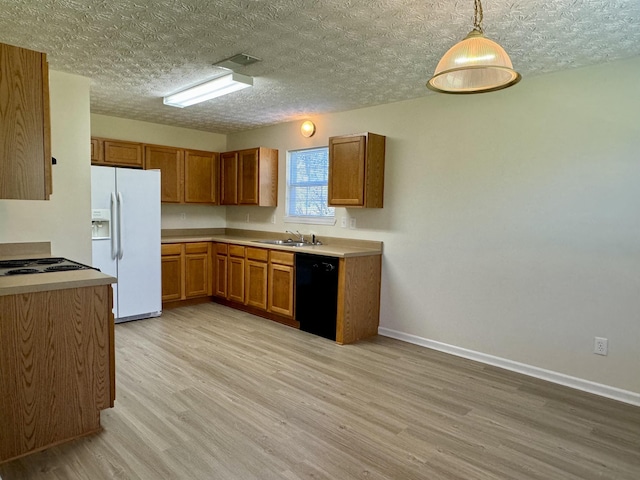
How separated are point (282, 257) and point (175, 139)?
2.51m

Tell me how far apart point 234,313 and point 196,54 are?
311cm

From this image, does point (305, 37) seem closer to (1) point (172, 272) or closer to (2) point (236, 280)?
(2) point (236, 280)

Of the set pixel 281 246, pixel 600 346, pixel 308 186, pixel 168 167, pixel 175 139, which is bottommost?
pixel 600 346

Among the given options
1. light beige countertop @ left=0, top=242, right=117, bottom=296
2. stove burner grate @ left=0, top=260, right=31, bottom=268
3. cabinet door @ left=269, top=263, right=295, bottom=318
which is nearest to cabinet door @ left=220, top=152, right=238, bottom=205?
cabinet door @ left=269, top=263, right=295, bottom=318

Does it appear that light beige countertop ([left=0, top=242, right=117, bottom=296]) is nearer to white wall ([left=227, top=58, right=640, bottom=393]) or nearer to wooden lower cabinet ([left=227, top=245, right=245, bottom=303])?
wooden lower cabinet ([left=227, top=245, right=245, bottom=303])

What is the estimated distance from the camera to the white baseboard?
2.88 metres

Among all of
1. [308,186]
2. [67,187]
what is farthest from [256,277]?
[67,187]

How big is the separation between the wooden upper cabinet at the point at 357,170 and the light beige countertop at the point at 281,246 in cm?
46

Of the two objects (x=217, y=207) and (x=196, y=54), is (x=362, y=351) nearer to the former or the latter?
(x=196, y=54)

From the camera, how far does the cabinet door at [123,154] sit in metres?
4.81

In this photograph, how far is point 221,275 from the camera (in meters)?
5.37

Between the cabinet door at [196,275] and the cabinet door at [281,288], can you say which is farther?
the cabinet door at [196,275]

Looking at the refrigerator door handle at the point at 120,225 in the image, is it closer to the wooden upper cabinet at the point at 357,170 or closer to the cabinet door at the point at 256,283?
the cabinet door at the point at 256,283

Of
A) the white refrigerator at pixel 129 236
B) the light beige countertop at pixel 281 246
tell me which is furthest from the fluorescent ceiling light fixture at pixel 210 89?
the light beige countertop at pixel 281 246
